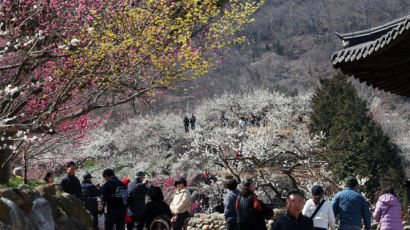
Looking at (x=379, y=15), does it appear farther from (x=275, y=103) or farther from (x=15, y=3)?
(x=15, y=3)

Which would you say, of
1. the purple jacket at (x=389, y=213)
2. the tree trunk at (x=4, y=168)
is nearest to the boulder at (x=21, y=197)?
the tree trunk at (x=4, y=168)

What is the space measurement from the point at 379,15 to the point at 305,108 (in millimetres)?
72920

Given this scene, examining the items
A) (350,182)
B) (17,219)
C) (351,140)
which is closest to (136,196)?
(17,219)

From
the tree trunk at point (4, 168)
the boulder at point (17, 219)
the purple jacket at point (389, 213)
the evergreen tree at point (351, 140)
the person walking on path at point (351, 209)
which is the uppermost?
the tree trunk at point (4, 168)

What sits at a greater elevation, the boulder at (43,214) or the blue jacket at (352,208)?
the boulder at (43,214)

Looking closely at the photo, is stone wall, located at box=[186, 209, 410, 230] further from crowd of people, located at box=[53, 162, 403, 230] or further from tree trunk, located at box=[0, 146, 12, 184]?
tree trunk, located at box=[0, 146, 12, 184]

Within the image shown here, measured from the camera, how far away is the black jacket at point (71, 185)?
8758 millimetres

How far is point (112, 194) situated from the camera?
8062 millimetres

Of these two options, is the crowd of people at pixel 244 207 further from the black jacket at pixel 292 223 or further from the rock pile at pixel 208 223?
the rock pile at pixel 208 223

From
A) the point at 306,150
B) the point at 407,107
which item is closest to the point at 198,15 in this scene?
the point at 306,150

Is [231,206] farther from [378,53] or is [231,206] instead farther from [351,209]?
[378,53]

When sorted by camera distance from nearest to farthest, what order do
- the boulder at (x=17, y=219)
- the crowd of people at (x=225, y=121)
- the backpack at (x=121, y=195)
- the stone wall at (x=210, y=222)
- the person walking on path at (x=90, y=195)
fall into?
the boulder at (x=17, y=219)
the backpack at (x=121, y=195)
the person walking on path at (x=90, y=195)
the stone wall at (x=210, y=222)
the crowd of people at (x=225, y=121)

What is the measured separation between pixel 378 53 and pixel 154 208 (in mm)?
3904

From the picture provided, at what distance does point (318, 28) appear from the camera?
116 metres
